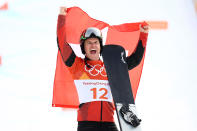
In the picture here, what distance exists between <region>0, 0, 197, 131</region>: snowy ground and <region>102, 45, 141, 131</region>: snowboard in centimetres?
126

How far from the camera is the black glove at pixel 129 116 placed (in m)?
1.99

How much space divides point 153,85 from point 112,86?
1.79 meters

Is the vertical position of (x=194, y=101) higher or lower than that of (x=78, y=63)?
lower

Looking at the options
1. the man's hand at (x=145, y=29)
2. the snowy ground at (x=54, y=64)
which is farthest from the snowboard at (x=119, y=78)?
the snowy ground at (x=54, y=64)

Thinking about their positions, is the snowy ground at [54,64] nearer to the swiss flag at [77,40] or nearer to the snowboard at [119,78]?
the swiss flag at [77,40]

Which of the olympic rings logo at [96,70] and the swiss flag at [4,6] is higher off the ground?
the swiss flag at [4,6]

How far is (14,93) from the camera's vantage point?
356 centimetres

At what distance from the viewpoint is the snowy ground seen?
136 inches

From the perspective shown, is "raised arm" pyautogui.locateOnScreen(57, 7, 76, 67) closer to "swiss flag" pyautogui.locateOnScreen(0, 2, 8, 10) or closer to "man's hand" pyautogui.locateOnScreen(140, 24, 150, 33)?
"man's hand" pyautogui.locateOnScreen(140, 24, 150, 33)

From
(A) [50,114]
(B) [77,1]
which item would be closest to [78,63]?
(A) [50,114]

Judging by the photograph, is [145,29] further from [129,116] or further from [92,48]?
[129,116]

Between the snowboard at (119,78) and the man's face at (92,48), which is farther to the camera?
the man's face at (92,48)

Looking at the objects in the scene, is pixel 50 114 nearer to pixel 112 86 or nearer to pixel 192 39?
pixel 112 86

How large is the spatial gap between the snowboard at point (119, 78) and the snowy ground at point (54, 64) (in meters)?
1.26
